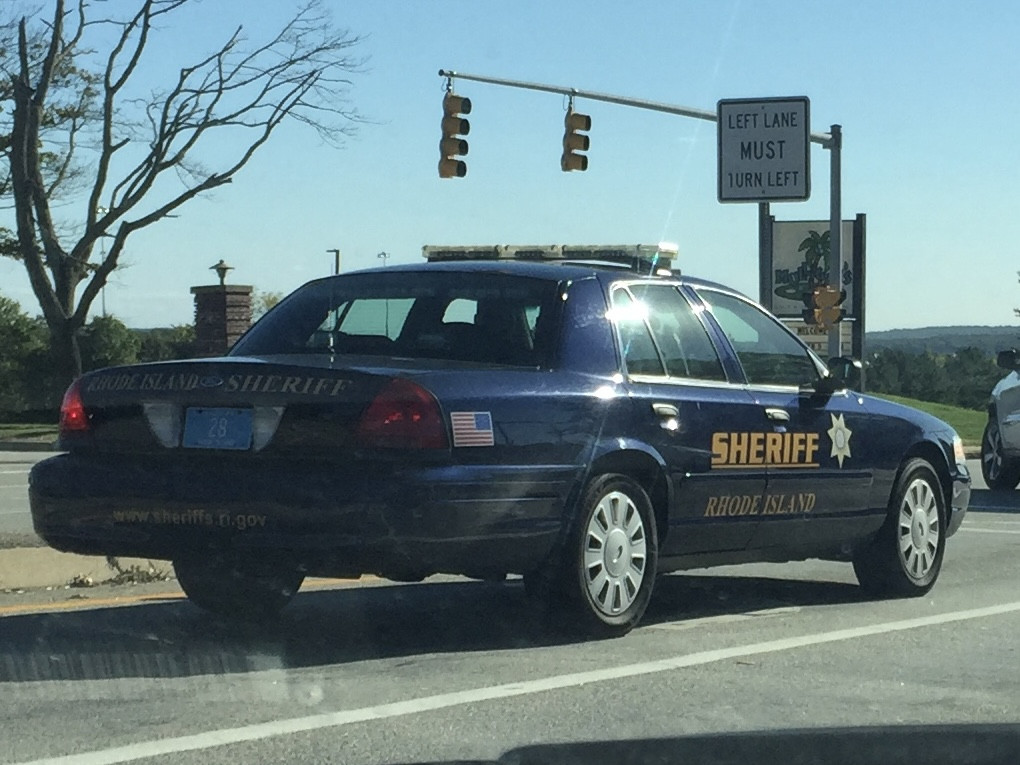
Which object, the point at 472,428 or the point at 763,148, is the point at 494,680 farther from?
the point at 763,148

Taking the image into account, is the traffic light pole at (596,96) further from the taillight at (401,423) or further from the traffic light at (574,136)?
the taillight at (401,423)

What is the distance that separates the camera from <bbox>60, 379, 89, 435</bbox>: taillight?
696 cm

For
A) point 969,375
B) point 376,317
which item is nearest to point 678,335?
point 376,317

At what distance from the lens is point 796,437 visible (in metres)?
8.29

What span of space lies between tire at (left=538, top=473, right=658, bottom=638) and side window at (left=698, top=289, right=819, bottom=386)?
1169mm

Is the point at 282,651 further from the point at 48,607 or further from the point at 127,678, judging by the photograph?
the point at 48,607

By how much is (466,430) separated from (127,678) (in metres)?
1.43

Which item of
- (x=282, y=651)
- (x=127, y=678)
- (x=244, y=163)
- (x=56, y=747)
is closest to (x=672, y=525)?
(x=282, y=651)

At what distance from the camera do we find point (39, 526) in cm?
698

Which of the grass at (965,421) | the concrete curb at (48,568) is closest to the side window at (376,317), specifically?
the concrete curb at (48,568)

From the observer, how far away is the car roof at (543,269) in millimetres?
7488

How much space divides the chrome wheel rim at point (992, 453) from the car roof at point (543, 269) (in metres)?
11.2

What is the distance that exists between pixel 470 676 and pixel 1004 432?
12.7 metres

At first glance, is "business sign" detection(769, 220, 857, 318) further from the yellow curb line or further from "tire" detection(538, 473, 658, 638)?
"tire" detection(538, 473, 658, 638)
